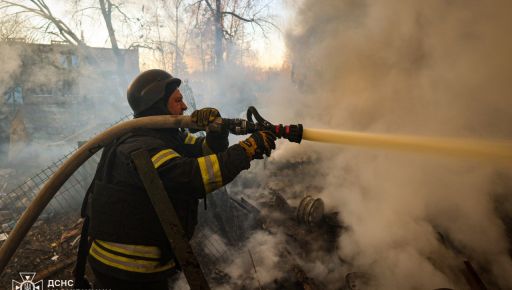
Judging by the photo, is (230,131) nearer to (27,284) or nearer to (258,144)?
(258,144)

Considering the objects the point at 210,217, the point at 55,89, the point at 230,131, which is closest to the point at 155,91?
the point at 230,131

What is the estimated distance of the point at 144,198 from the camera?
2.06 m

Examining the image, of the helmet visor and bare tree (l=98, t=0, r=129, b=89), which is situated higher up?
bare tree (l=98, t=0, r=129, b=89)

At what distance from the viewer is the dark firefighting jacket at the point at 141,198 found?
190cm

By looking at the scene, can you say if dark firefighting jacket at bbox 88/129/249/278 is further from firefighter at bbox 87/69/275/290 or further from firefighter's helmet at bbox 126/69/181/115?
firefighter's helmet at bbox 126/69/181/115

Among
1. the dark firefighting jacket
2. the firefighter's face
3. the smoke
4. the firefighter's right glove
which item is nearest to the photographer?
the dark firefighting jacket

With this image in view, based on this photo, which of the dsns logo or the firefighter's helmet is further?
the dsns logo

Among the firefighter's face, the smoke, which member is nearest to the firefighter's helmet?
the firefighter's face

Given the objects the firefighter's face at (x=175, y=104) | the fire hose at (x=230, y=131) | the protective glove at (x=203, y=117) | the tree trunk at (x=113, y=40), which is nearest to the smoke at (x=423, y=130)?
the fire hose at (x=230, y=131)

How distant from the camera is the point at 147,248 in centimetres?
206

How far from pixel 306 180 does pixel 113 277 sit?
16.7ft

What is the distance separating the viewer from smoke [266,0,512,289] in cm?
341

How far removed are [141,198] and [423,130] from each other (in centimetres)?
463

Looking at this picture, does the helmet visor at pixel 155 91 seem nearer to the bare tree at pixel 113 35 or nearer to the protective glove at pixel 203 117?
the protective glove at pixel 203 117
